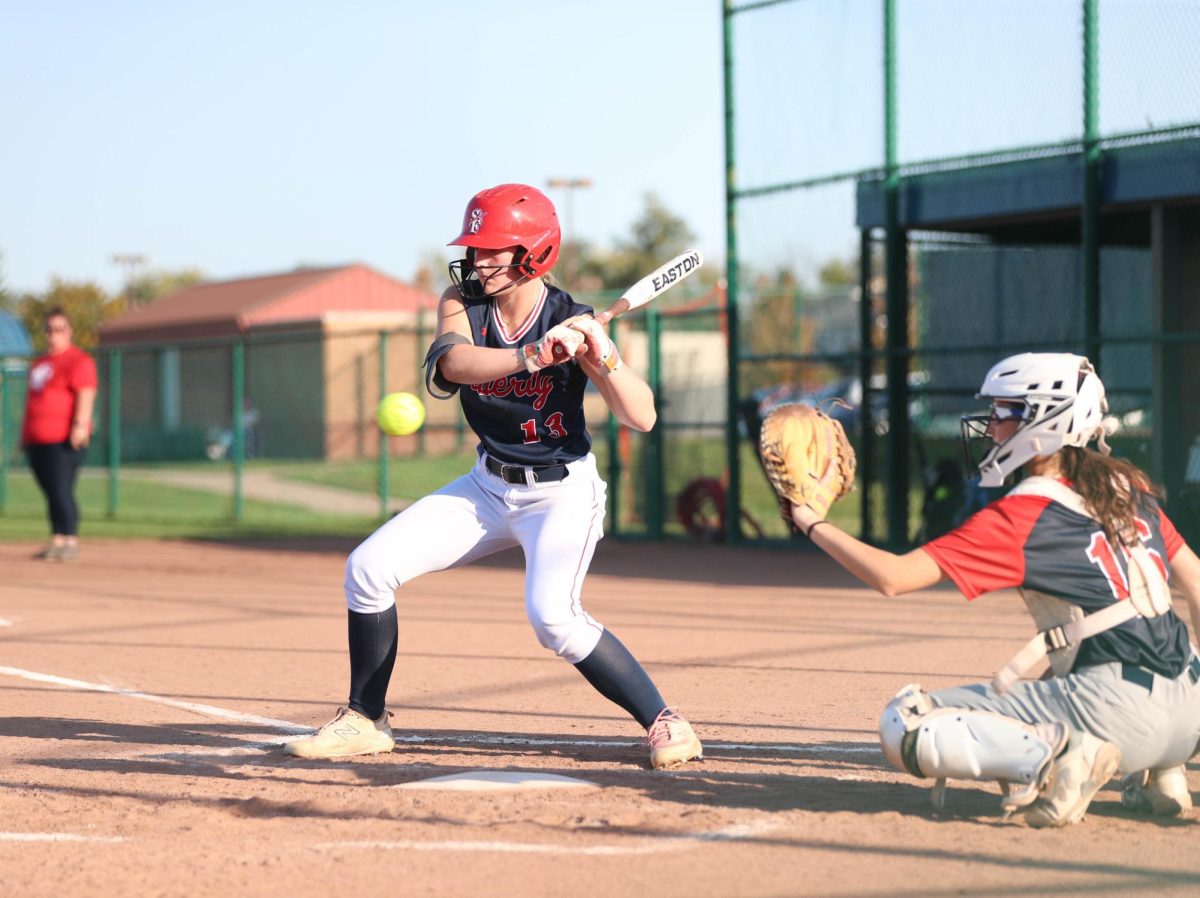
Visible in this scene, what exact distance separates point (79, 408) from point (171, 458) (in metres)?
19.4

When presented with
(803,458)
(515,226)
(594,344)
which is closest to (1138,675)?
(803,458)

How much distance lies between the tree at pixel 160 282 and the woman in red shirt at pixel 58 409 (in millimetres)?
70561

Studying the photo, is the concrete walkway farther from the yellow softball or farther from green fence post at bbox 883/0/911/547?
the yellow softball

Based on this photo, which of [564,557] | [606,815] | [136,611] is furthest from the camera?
[136,611]

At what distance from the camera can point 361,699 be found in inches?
216

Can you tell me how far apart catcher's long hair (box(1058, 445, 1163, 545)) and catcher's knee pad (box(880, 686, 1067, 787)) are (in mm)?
575

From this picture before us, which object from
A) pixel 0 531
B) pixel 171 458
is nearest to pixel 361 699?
pixel 0 531

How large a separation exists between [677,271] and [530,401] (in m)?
0.71

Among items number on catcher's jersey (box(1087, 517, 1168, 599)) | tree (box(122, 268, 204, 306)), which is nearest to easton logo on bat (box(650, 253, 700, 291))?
number on catcher's jersey (box(1087, 517, 1168, 599))

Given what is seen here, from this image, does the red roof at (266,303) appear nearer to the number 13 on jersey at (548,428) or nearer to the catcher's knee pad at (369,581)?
the catcher's knee pad at (369,581)

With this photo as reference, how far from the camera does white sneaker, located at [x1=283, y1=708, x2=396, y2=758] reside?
539 cm

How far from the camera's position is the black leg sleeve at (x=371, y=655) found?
5371 millimetres

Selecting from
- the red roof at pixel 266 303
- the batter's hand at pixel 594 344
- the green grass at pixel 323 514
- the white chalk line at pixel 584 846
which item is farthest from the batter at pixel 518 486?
the red roof at pixel 266 303

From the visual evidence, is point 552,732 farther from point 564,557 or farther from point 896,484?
point 896,484
